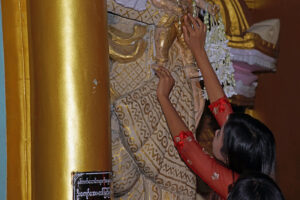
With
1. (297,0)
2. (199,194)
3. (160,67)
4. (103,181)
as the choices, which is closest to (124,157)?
(160,67)

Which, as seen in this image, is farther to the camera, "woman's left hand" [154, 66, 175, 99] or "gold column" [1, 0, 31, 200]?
"woman's left hand" [154, 66, 175, 99]

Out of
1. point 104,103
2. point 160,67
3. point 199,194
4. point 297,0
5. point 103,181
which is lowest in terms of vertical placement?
point 199,194

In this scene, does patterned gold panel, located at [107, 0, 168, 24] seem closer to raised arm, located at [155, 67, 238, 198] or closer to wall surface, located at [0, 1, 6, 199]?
raised arm, located at [155, 67, 238, 198]

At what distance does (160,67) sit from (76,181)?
588mm

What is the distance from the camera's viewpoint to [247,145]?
1503 mm

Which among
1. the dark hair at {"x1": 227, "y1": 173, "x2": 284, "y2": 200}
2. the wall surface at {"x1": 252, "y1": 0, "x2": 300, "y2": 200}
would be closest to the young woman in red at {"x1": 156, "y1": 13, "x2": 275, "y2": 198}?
the dark hair at {"x1": 227, "y1": 173, "x2": 284, "y2": 200}

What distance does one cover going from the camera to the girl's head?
151 centimetres

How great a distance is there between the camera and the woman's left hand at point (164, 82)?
161 centimetres

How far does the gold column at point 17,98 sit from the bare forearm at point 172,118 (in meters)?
0.48

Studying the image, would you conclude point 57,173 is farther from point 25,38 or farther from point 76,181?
A: point 25,38

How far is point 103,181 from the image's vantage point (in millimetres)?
1149

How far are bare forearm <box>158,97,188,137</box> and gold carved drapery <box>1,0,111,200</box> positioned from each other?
396 mm

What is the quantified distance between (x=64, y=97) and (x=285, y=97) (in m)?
1.41

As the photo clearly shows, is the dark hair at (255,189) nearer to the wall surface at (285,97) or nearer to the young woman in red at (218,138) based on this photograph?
the young woman in red at (218,138)
